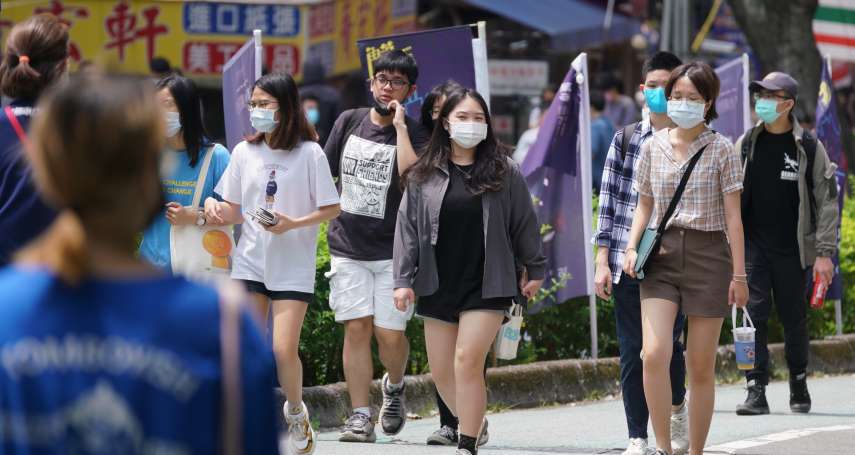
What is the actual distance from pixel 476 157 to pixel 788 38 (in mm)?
8504

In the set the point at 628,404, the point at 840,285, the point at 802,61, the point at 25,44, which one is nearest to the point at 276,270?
the point at 628,404

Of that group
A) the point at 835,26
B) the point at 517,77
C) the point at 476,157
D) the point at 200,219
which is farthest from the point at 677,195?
the point at 835,26

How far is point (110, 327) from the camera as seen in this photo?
7.50 ft

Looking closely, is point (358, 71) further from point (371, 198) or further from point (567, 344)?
point (371, 198)

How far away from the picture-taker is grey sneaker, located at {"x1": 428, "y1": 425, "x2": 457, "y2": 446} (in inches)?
290

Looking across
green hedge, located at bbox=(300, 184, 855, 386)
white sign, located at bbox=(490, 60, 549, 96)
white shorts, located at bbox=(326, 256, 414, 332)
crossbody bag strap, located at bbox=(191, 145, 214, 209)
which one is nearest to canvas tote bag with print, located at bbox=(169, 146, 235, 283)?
crossbody bag strap, located at bbox=(191, 145, 214, 209)

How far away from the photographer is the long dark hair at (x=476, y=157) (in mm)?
6598

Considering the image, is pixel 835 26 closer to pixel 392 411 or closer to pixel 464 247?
pixel 392 411

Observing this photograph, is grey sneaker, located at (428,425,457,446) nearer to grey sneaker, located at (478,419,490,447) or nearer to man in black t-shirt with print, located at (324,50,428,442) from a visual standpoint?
grey sneaker, located at (478,419,490,447)

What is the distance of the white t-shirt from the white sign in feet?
45.2

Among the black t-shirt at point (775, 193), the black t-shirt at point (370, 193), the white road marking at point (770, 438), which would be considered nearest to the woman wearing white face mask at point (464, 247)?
the black t-shirt at point (370, 193)

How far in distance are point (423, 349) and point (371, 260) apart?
1617 millimetres

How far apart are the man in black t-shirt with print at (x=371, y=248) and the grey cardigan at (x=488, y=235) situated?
34.5 inches

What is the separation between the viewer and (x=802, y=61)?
14.5 m
